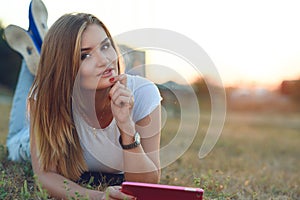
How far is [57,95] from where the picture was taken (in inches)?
87.0

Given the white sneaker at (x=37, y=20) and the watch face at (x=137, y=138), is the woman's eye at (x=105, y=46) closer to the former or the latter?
the watch face at (x=137, y=138)

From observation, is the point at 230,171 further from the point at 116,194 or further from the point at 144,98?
the point at 116,194

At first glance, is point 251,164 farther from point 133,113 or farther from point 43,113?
point 43,113

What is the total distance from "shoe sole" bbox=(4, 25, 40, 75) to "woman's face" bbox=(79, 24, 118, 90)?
1539 mm

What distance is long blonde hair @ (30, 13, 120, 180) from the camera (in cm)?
213

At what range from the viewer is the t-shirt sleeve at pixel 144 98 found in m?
2.23

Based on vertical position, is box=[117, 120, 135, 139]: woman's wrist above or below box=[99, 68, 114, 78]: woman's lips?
below

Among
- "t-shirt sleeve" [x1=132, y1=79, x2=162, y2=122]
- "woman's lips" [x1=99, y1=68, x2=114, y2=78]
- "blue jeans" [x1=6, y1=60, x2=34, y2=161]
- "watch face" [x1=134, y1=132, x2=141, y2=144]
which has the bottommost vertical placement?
"blue jeans" [x1=6, y1=60, x2=34, y2=161]

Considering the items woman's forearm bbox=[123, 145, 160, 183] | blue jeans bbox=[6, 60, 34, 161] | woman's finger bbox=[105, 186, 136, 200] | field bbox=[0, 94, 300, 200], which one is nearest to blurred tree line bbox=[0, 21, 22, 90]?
field bbox=[0, 94, 300, 200]

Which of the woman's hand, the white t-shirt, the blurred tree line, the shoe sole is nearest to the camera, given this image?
the woman's hand

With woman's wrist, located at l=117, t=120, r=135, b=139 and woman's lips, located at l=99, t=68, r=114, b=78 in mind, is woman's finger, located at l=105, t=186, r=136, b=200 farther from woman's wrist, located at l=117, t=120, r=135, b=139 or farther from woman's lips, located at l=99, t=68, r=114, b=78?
woman's lips, located at l=99, t=68, r=114, b=78

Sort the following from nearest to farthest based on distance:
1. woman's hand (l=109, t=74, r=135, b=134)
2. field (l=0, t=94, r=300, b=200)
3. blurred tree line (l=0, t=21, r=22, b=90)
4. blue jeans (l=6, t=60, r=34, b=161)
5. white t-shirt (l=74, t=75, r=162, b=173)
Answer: woman's hand (l=109, t=74, r=135, b=134) < white t-shirt (l=74, t=75, r=162, b=173) < field (l=0, t=94, r=300, b=200) < blue jeans (l=6, t=60, r=34, b=161) < blurred tree line (l=0, t=21, r=22, b=90)

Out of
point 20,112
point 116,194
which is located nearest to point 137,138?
point 116,194

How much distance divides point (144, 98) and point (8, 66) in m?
14.6
